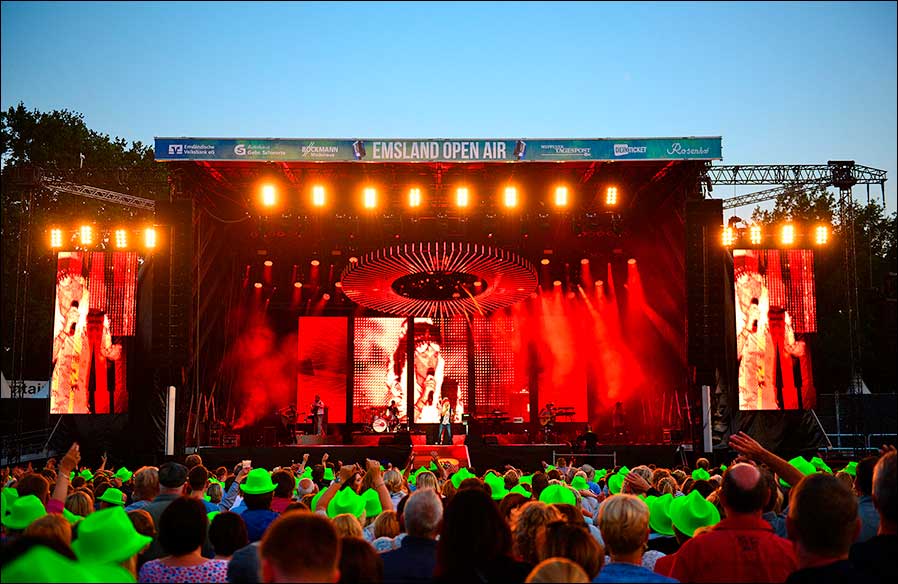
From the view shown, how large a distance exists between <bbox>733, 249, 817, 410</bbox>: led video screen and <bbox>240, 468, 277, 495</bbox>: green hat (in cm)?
1572

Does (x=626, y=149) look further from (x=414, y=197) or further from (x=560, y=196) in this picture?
(x=414, y=197)

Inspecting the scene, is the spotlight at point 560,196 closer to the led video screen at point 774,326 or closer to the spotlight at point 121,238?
the led video screen at point 774,326

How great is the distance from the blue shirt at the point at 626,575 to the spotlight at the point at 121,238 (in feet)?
60.9

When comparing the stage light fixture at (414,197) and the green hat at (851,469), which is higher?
the stage light fixture at (414,197)

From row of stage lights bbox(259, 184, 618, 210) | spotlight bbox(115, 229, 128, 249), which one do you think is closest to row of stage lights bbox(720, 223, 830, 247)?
row of stage lights bbox(259, 184, 618, 210)

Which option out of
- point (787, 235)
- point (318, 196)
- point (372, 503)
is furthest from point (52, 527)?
point (787, 235)

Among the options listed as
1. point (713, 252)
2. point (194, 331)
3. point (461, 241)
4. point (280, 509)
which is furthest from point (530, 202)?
point (280, 509)

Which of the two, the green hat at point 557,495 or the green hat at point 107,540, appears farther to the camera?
the green hat at point 557,495

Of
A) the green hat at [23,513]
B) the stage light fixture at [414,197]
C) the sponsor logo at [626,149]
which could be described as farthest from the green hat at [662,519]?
the stage light fixture at [414,197]

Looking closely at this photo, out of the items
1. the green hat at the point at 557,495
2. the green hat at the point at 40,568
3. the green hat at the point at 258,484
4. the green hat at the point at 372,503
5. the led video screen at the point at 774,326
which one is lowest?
the green hat at the point at 372,503

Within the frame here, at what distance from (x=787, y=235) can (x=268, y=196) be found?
11.4m

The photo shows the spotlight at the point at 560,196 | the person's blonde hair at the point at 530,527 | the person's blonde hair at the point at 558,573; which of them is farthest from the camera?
the spotlight at the point at 560,196

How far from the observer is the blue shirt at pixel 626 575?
3381 mm

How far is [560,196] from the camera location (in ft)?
66.2
